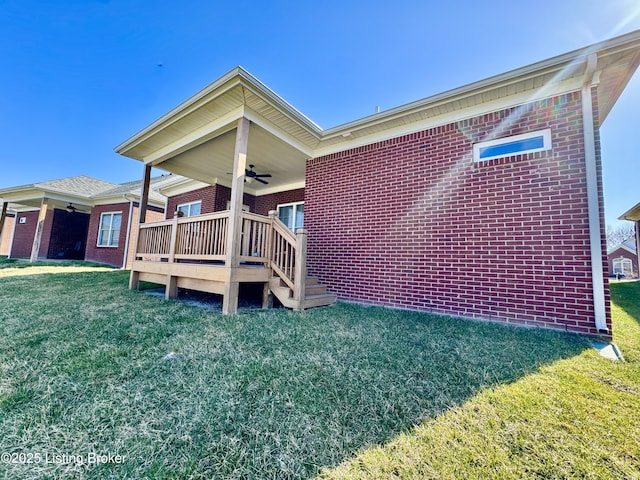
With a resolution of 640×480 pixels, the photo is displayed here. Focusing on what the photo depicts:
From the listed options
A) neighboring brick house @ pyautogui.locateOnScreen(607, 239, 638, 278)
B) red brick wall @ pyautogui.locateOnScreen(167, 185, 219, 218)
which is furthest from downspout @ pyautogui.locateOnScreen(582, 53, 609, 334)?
neighboring brick house @ pyautogui.locateOnScreen(607, 239, 638, 278)

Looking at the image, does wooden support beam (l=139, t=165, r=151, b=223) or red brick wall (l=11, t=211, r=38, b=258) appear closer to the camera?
wooden support beam (l=139, t=165, r=151, b=223)

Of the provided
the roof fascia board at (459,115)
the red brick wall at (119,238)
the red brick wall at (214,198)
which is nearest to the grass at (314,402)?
the roof fascia board at (459,115)

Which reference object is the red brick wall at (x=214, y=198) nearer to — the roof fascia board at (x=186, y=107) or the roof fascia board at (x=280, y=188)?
the roof fascia board at (x=280, y=188)

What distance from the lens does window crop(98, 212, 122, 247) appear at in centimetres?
1240

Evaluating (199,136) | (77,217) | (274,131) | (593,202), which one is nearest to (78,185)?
(77,217)

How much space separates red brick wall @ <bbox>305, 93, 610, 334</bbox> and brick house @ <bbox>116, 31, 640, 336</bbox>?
2 centimetres

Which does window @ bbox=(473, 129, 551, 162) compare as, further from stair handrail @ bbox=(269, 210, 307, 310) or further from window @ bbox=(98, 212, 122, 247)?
window @ bbox=(98, 212, 122, 247)

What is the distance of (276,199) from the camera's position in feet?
28.7

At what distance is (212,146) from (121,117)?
8.79 meters

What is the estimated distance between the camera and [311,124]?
201 inches

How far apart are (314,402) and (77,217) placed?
63.8 feet

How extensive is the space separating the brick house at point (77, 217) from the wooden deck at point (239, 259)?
8.31 m

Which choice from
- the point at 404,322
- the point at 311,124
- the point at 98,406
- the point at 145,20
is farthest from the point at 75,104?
the point at 404,322

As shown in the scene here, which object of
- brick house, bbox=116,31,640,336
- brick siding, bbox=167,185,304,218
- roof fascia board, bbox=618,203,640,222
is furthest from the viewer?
roof fascia board, bbox=618,203,640,222
